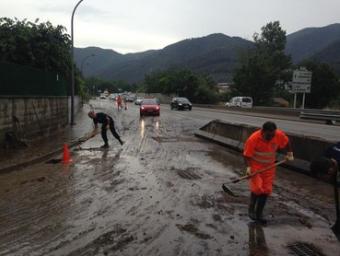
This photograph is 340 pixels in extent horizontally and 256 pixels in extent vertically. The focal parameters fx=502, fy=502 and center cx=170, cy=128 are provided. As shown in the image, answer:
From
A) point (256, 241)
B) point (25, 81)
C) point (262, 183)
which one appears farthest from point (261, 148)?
point (25, 81)

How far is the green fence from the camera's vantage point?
1641 centimetres

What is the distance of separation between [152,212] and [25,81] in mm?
12343

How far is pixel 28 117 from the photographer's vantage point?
61.3 feet

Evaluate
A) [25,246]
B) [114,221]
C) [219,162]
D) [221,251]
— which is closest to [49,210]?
[114,221]

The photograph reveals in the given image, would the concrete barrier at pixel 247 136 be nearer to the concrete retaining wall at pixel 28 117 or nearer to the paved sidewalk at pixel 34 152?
the paved sidewalk at pixel 34 152

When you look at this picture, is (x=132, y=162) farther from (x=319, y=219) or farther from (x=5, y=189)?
(x=319, y=219)

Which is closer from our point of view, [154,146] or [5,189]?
[5,189]

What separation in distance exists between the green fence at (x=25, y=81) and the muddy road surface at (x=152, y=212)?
432 centimetres

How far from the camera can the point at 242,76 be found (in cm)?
9125

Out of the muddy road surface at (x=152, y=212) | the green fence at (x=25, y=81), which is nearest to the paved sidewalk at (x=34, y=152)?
the muddy road surface at (x=152, y=212)

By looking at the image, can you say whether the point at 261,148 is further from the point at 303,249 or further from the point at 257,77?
the point at 257,77

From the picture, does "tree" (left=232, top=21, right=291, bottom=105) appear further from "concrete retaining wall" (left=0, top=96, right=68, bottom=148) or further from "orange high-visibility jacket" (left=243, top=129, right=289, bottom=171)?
"orange high-visibility jacket" (left=243, top=129, right=289, bottom=171)

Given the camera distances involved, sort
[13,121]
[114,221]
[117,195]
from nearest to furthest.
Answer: [114,221], [117,195], [13,121]

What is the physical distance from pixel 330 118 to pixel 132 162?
2286cm
